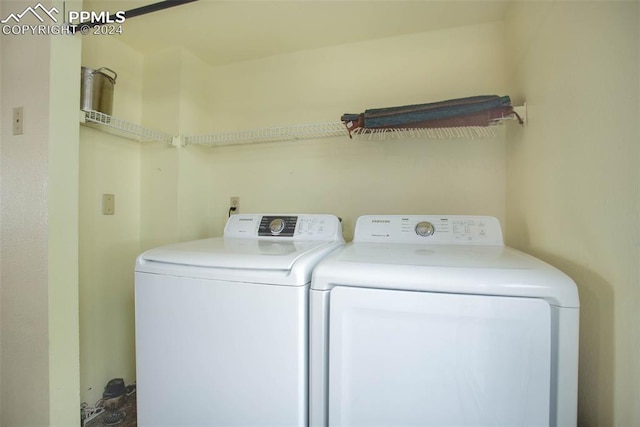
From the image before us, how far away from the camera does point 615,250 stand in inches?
26.3

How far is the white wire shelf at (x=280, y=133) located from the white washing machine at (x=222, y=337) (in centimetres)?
85

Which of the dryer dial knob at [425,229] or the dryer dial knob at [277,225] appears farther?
the dryer dial knob at [277,225]

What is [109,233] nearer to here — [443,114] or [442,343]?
[442,343]

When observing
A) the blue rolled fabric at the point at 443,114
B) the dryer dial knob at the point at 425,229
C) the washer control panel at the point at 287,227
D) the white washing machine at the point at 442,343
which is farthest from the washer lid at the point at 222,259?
the blue rolled fabric at the point at 443,114

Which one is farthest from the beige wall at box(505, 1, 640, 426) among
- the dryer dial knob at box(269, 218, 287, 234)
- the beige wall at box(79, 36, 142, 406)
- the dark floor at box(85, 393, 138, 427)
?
the beige wall at box(79, 36, 142, 406)

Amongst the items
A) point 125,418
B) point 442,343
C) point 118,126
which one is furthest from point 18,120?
point 442,343

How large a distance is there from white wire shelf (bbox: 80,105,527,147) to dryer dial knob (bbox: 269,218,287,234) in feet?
1.79

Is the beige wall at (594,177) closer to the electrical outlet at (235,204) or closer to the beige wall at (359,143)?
the beige wall at (359,143)

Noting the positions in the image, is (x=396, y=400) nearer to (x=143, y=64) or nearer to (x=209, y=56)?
(x=209, y=56)

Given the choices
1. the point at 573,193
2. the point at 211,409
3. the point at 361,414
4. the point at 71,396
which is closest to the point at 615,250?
the point at 573,193

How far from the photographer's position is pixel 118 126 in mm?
1442

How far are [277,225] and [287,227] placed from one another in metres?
0.06

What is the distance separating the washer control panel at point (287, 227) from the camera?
4.52 feet

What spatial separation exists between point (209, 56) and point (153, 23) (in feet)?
1.24
